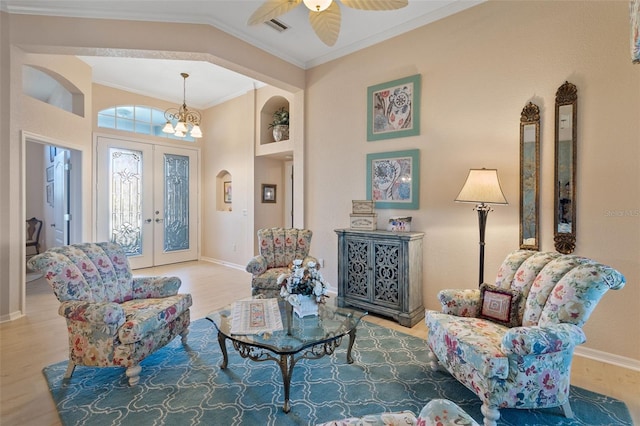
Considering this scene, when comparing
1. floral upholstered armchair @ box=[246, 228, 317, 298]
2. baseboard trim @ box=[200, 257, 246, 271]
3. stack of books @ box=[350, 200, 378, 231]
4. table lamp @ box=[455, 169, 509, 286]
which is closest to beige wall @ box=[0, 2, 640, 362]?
stack of books @ box=[350, 200, 378, 231]

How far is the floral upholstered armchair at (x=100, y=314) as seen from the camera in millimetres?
2129

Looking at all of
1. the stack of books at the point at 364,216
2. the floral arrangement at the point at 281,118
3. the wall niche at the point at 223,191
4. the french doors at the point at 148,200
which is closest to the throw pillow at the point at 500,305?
the stack of books at the point at 364,216

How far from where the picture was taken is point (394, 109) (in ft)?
12.2

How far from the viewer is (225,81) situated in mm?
5359

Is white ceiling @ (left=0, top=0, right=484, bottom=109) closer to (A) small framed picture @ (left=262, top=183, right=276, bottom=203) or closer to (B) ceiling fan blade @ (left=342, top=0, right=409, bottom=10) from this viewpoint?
(B) ceiling fan blade @ (left=342, top=0, right=409, bottom=10)

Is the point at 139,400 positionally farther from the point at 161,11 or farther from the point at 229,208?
the point at 229,208

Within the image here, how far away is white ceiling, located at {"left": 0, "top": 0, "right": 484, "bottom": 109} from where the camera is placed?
315 cm

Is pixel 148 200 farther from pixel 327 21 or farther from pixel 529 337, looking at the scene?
pixel 529 337

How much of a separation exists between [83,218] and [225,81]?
3.14 metres

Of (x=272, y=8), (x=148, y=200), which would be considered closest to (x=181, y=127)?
(x=148, y=200)

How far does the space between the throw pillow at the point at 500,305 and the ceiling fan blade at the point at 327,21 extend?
7.87 feet

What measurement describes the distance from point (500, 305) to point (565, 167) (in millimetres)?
1379

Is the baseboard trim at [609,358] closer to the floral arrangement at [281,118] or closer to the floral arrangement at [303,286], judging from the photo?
the floral arrangement at [303,286]

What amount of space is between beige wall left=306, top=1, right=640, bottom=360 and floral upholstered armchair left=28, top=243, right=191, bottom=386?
2.57 m
